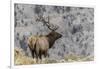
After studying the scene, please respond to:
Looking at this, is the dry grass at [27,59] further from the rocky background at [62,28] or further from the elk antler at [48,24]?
the elk antler at [48,24]

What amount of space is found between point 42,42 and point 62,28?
0.26m

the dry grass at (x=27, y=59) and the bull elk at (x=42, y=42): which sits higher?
the bull elk at (x=42, y=42)

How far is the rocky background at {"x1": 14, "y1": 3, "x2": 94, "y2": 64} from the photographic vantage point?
6.61 ft

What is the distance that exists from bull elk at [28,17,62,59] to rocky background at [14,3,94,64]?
3 cm

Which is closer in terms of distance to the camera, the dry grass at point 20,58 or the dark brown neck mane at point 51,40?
the dry grass at point 20,58

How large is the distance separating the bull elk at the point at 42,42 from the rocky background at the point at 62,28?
34mm

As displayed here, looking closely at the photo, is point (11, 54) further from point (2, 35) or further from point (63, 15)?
point (63, 15)

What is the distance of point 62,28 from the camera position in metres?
2.15

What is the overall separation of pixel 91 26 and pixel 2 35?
96cm

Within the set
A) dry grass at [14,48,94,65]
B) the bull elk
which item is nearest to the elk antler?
the bull elk

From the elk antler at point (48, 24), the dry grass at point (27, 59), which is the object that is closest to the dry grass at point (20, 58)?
the dry grass at point (27, 59)

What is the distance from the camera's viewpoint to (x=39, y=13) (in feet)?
6.81

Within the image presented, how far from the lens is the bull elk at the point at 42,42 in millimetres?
2053

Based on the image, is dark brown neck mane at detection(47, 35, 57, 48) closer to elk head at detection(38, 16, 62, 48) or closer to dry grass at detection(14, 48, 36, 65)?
elk head at detection(38, 16, 62, 48)
